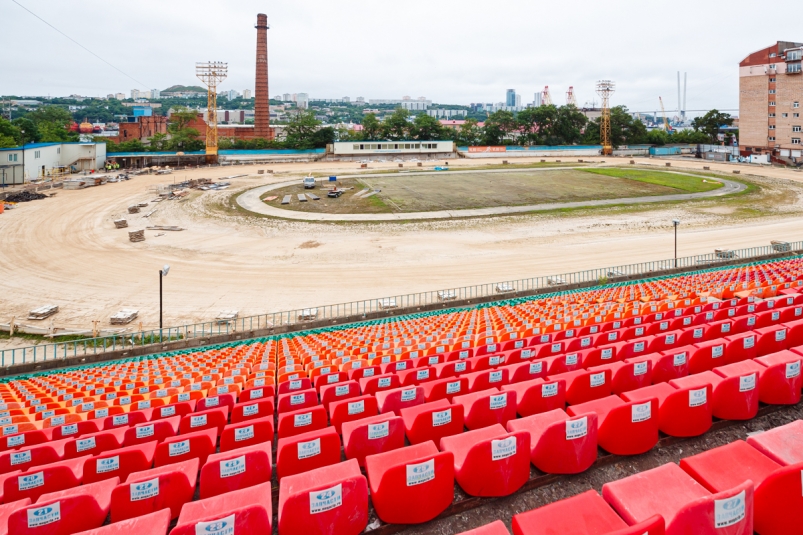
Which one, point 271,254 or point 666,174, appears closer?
point 271,254

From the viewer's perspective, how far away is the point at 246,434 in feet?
19.4

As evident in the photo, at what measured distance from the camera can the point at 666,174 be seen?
243 ft

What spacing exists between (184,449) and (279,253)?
29837 mm

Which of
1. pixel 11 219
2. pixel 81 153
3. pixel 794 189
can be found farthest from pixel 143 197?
pixel 794 189

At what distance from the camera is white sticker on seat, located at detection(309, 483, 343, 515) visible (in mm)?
3643

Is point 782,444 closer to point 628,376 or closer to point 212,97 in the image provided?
point 628,376

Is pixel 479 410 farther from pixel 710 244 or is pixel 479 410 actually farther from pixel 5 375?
pixel 710 244

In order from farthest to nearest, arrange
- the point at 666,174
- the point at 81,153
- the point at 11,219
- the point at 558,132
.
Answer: the point at 558,132
the point at 81,153
the point at 666,174
the point at 11,219

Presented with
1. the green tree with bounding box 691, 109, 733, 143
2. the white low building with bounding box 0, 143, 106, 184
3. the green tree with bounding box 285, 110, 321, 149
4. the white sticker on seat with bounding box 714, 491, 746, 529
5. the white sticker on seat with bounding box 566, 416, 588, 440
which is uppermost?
the green tree with bounding box 691, 109, 733, 143

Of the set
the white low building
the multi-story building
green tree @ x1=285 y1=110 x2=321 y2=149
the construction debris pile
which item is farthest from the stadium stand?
the multi-story building

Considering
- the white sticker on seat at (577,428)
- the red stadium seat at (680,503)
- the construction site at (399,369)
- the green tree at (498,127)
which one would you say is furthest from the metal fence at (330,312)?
the green tree at (498,127)

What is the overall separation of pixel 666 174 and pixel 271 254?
6468 cm

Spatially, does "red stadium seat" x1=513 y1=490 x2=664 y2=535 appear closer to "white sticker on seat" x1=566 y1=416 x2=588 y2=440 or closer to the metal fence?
"white sticker on seat" x1=566 y1=416 x2=588 y2=440

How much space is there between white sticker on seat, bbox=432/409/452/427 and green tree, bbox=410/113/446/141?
114480 millimetres
